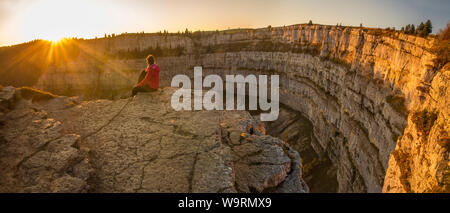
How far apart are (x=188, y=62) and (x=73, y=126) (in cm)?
Result: 4471

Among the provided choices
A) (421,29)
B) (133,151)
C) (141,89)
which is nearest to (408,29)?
(421,29)

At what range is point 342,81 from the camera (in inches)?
922

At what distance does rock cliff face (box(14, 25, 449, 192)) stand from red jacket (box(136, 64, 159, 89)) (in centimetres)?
1012

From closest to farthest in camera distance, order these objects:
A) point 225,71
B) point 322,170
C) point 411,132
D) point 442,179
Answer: point 442,179 < point 411,132 < point 322,170 < point 225,71

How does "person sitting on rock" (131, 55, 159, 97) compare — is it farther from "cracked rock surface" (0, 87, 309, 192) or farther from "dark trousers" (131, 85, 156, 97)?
"cracked rock surface" (0, 87, 309, 192)

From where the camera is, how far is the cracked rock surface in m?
5.81

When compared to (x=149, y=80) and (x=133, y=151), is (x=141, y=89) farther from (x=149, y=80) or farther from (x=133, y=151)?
(x=133, y=151)

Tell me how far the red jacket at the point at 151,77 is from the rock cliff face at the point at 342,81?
10.1 meters

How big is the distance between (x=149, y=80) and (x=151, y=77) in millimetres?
161

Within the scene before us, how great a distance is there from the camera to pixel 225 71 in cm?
4900

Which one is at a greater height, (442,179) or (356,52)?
(356,52)

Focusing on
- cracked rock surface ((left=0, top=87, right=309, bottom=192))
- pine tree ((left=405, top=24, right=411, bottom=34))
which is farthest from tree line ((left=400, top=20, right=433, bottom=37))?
cracked rock surface ((left=0, top=87, right=309, bottom=192))
